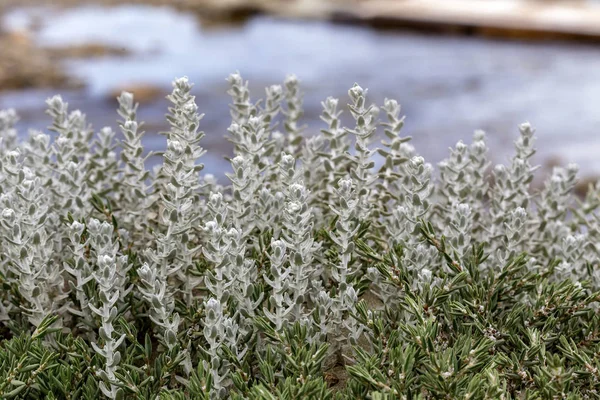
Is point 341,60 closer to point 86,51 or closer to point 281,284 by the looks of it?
point 86,51

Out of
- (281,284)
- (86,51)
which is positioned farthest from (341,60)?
(281,284)

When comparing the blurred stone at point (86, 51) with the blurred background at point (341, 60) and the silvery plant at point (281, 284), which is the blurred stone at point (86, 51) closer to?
the blurred background at point (341, 60)

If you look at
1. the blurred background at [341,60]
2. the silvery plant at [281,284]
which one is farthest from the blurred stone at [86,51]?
the silvery plant at [281,284]

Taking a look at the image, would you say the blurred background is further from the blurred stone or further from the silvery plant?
the silvery plant

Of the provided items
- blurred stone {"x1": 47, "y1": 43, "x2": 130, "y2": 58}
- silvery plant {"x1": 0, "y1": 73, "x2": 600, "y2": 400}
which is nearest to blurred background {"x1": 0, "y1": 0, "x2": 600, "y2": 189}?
blurred stone {"x1": 47, "y1": 43, "x2": 130, "y2": 58}

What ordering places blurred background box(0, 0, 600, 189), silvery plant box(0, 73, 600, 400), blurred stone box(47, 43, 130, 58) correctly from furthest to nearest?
blurred stone box(47, 43, 130, 58)
blurred background box(0, 0, 600, 189)
silvery plant box(0, 73, 600, 400)

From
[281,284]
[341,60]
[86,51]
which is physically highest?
[281,284]

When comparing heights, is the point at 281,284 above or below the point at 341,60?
above
